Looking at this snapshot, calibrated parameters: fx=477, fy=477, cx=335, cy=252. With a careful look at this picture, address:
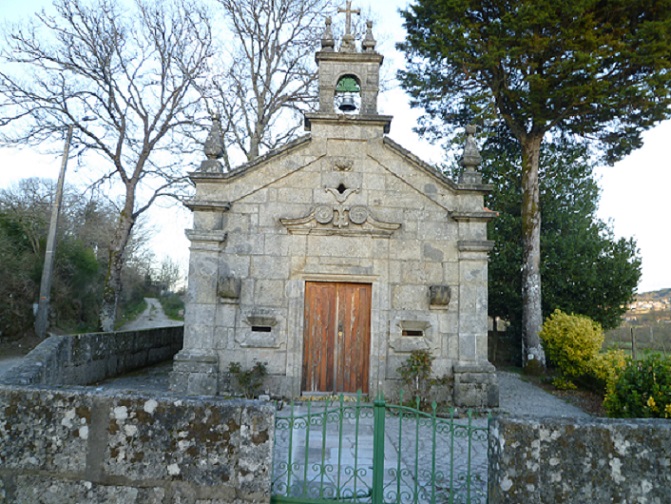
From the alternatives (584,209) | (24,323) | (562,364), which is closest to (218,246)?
(562,364)

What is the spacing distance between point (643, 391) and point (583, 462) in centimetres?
518

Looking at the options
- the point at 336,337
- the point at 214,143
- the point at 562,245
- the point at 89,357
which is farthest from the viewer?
the point at 562,245

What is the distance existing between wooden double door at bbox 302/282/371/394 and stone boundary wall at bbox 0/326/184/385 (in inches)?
177

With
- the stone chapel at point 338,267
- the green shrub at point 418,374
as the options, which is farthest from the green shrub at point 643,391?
the green shrub at point 418,374

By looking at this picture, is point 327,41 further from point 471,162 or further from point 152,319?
point 152,319

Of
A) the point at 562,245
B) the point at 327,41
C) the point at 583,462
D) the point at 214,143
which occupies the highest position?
the point at 327,41

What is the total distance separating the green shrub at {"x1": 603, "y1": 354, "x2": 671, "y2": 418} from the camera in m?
6.86

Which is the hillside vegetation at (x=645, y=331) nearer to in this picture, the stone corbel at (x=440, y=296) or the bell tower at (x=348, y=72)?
the stone corbel at (x=440, y=296)

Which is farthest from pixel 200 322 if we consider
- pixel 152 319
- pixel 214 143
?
pixel 152 319

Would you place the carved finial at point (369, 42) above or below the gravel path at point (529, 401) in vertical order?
above

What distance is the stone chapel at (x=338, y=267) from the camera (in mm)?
8945

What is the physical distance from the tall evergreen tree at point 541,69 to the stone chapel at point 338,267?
598 cm

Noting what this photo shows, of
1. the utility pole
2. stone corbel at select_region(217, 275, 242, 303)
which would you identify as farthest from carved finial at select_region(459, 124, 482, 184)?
the utility pole

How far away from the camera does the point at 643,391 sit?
7.28 metres
